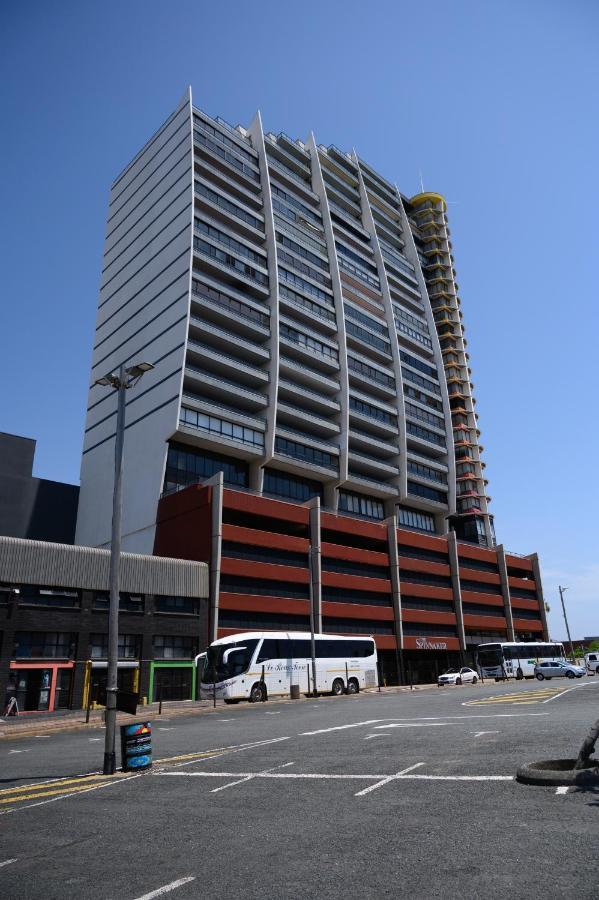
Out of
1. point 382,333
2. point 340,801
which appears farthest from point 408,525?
point 340,801

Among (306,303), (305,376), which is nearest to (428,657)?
(305,376)

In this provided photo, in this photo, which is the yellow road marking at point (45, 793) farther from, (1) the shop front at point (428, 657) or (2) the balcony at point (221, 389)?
(1) the shop front at point (428, 657)

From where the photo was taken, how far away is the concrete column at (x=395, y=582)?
220ft

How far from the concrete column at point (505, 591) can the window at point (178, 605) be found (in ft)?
178

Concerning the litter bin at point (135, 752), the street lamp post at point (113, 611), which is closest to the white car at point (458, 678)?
the street lamp post at point (113, 611)

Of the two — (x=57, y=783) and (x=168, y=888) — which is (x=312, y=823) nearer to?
(x=168, y=888)

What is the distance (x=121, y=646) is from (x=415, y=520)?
1931 inches

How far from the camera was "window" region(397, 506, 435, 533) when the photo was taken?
8050cm

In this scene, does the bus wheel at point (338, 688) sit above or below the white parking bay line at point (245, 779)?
above

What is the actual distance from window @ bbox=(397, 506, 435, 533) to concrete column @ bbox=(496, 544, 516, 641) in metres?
Answer: 12.1

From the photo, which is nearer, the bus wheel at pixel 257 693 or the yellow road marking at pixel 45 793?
the yellow road marking at pixel 45 793

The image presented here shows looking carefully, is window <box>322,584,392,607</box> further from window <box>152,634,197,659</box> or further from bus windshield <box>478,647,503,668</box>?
window <box>152,634,197,659</box>

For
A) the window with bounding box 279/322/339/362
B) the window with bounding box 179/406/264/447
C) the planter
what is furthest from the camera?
the window with bounding box 279/322/339/362

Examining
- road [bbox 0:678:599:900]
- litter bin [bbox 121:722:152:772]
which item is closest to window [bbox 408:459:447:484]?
road [bbox 0:678:599:900]
